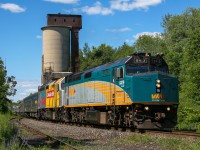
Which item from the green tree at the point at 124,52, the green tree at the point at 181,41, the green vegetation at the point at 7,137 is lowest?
the green vegetation at the point at 7,137

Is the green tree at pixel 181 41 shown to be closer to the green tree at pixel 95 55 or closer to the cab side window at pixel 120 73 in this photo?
the cab side window at pixel 120 73

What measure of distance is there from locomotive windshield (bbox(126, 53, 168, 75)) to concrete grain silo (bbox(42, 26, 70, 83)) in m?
66.8

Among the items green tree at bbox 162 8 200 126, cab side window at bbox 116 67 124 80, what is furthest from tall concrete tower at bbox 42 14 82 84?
cab side window at bbox 116 67 124 80

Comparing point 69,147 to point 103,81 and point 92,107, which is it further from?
point 92,107

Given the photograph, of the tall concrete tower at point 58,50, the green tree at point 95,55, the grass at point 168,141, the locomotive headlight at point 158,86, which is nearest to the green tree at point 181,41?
the locomotive headlight at point 158,86

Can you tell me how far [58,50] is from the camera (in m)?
86.9

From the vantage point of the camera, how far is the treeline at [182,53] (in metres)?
30.7

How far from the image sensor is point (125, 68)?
19.5m

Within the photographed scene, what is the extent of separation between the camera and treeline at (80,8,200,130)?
30737mm

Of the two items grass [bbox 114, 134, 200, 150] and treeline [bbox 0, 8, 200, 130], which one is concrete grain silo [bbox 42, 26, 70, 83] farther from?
grass [bbox 114, 134, 200, 150]

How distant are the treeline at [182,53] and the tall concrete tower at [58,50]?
15.7 metres

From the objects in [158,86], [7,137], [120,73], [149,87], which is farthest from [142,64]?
[7,137]

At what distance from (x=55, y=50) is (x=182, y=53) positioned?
38892 mm

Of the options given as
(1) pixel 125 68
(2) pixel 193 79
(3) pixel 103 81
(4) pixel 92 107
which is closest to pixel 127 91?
(1) pixel 125 68
